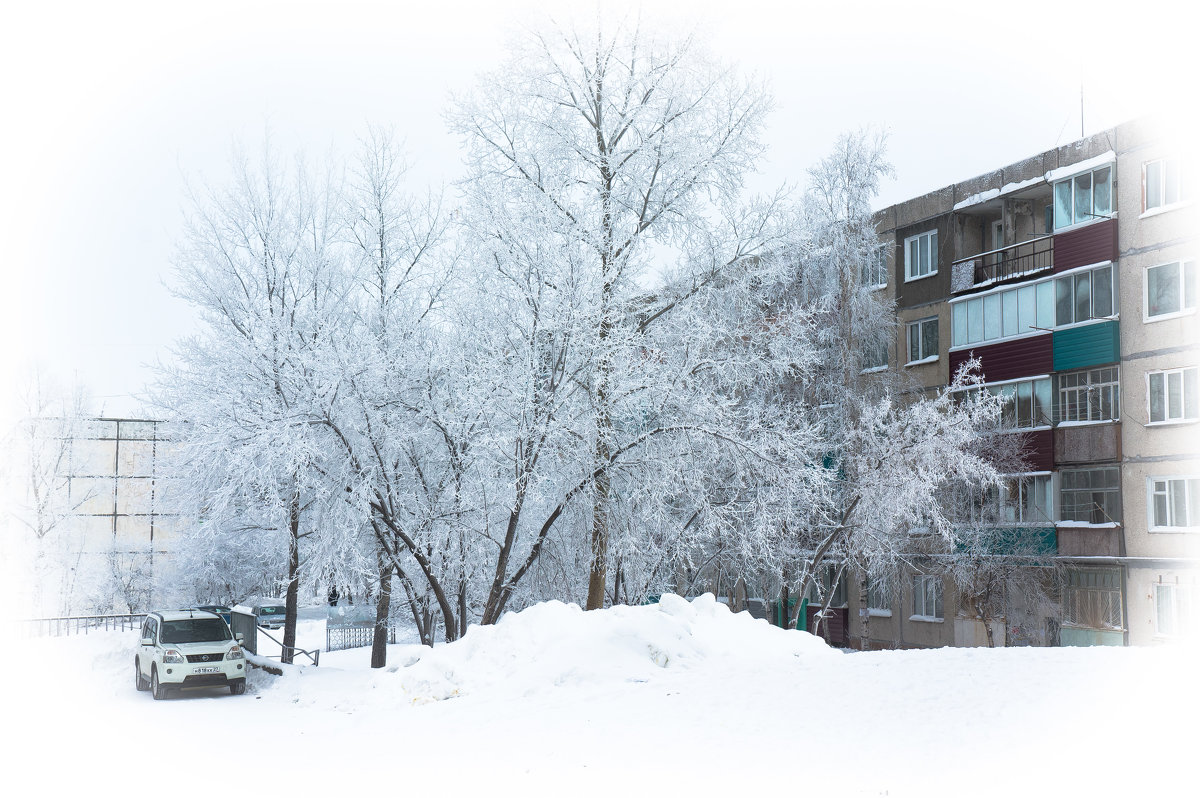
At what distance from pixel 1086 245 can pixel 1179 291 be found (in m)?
2.89

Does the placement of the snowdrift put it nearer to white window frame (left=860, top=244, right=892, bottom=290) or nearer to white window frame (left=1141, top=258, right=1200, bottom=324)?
white window frame (left=860, top=244, right=892, bottom=290)

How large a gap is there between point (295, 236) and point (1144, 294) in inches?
860

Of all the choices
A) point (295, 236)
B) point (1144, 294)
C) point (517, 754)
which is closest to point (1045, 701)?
point (517, 754)

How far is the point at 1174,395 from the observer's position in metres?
27.7

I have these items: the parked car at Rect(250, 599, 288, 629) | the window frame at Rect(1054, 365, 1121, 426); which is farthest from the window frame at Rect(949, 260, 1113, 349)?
the parked car at Rect(250, 599, 288, 629)

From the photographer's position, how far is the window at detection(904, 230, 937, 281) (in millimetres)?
35594

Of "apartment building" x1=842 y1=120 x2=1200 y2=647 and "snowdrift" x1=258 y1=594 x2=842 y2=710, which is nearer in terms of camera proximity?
"snowdrift" x1=258 y1=594 x2=842 y2=710

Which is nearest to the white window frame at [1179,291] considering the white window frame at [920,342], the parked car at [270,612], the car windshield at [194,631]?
the white window frame at [920,342]

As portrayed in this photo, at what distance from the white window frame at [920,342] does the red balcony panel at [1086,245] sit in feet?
18.2

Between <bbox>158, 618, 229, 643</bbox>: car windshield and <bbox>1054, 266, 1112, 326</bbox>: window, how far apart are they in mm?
23695

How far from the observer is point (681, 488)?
681 inches

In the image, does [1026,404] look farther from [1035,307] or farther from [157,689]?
[157,689]

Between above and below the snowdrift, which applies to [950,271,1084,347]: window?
above

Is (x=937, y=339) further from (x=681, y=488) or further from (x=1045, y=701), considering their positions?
(x=1045, y=701)
